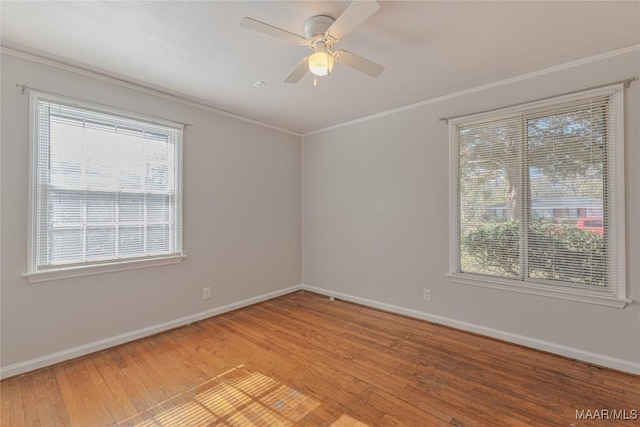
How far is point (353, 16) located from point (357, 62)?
37 centimetres

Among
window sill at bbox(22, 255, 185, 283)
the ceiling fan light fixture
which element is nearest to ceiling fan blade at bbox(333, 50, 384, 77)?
the ceiling fan light fixture

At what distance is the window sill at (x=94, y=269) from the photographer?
228 cm

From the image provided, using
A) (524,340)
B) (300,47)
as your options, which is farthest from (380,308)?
(300,47)

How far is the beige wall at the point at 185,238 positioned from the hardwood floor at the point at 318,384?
278mm

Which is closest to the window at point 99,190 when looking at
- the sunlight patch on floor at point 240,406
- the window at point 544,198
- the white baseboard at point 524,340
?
the sunlight patch on floor at point 240,406

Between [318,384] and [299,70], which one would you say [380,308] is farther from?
[299,70]

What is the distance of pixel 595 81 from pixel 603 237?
1.29 meters

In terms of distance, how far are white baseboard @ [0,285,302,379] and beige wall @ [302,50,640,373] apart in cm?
150

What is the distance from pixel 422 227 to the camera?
329 centimetres

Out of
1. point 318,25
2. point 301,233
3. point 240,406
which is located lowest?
point 240,406

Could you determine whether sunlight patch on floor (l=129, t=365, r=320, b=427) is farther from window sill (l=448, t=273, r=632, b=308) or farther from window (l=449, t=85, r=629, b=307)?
window (l=449, t=85, r=629, b=307)

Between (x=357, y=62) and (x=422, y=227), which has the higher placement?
(x=357, y=62)

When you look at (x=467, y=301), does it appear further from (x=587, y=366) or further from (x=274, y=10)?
(x=274, y=10)

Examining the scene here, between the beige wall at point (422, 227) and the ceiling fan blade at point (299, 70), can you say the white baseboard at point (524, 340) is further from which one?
the ceiling fan blade at point (299, 70)
